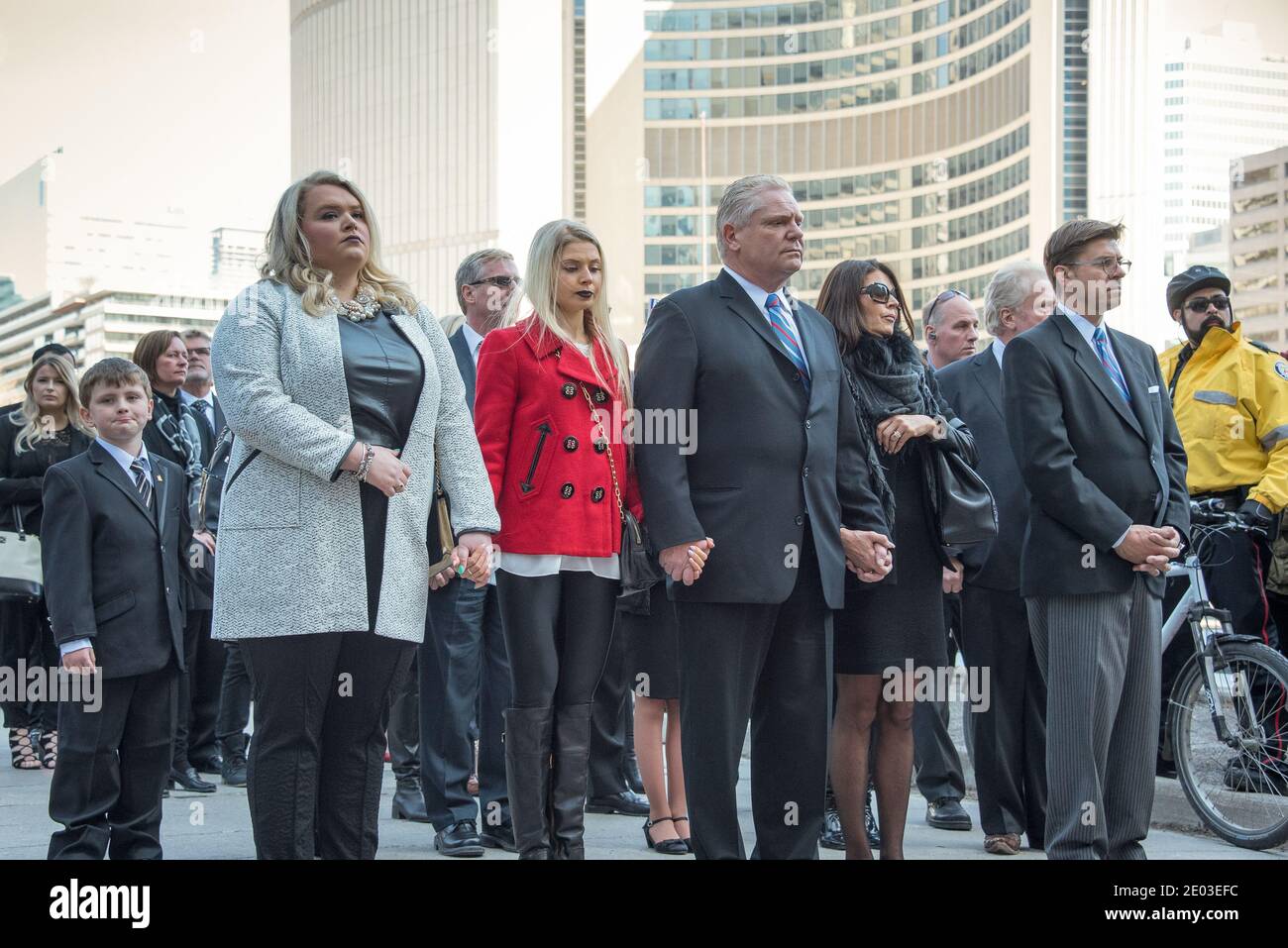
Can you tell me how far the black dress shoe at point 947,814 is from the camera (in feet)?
18.3

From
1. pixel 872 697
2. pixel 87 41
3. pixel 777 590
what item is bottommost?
pixel 872 697

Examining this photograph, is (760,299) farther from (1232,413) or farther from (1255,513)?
(1232,413)

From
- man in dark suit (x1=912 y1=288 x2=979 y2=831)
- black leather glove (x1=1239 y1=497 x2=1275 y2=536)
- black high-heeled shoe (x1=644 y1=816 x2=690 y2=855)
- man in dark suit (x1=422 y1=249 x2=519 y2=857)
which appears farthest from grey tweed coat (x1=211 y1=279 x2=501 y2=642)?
black leather glove (x1=1239 y1=497 x2=1275 y2=536)

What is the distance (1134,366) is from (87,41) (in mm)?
44523

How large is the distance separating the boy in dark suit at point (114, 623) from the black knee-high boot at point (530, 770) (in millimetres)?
1155

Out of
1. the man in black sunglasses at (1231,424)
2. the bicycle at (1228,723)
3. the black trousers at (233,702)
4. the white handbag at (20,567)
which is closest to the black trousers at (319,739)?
the bicycle at (1228,723)

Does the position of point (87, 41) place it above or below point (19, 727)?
above

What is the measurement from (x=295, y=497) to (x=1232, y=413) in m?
4.03

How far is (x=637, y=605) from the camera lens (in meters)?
5.32

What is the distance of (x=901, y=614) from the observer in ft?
14.0

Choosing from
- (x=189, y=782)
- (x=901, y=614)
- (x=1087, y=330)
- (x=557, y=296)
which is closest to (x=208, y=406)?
(x=189, y=782)

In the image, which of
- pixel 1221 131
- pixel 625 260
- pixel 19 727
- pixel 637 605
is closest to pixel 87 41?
pixel 19 727

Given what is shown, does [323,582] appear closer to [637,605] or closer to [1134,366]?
[637,605]

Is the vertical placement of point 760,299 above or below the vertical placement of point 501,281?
below
